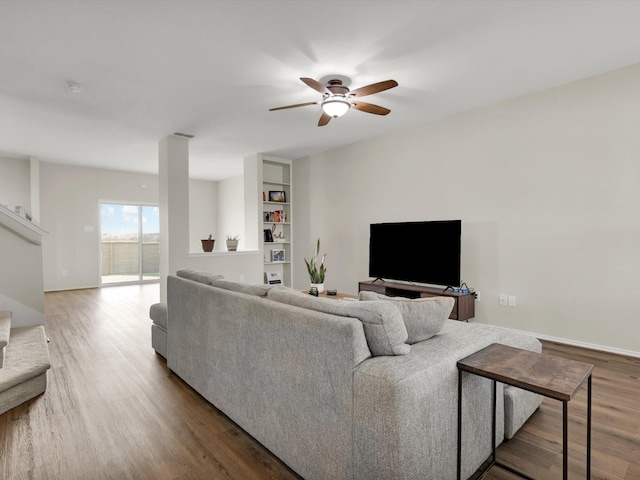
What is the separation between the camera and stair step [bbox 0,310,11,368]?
8.06 feet

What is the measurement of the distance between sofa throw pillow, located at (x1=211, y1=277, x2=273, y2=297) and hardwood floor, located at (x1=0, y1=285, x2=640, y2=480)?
0.77m

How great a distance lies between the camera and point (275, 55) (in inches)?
109

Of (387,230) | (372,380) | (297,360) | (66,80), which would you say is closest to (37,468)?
(297,360)

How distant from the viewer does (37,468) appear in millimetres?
1675

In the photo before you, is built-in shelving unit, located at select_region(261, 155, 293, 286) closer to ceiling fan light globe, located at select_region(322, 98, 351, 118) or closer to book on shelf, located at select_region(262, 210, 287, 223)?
book on shelf, located at select_region(262, 210, 287, 223)

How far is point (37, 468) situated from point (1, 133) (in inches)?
196

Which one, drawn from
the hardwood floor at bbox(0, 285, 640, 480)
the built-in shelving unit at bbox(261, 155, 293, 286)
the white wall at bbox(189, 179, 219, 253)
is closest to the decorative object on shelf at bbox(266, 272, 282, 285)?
the built-in shelving unit at bbox(261, 155, 293, 286)

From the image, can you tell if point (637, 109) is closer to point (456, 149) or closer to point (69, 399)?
point (456, 149)

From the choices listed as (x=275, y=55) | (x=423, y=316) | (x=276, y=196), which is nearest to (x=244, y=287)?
(x=423, y=316)

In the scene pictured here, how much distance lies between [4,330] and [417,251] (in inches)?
155

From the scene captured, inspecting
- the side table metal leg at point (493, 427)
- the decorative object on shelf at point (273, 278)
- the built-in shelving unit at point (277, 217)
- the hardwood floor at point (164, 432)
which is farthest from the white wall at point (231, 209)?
the side table metal leg at point (493, 427)

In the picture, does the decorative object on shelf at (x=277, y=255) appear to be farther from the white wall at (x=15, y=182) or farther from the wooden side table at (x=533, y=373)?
the wooden side table at (x=533, y=373)

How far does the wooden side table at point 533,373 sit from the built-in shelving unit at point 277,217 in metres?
4.78

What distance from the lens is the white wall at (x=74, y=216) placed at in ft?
21.8
